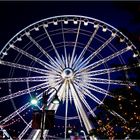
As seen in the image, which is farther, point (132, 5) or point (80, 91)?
point (80, 91)

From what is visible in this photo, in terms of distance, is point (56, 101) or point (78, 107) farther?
point (78, 107)

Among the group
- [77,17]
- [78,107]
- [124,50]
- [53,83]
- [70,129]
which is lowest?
[70,129]

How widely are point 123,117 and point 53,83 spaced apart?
9777mm

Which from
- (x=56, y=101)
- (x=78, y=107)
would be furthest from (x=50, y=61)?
(x=56, y=101)

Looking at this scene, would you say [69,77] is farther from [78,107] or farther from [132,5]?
[132,5]

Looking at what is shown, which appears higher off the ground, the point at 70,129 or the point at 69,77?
the point at 69,77

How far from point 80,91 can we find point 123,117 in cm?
907

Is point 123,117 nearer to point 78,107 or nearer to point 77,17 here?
point 78,107

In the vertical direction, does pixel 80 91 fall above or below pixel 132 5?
below

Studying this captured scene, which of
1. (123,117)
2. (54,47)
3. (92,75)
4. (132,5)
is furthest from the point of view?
(54,47)

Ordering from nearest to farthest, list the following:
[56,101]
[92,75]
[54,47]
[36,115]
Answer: [36,115], [56,101], [92,75], [54,47]

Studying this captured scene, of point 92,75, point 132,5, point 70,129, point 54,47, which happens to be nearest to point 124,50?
point 92,75

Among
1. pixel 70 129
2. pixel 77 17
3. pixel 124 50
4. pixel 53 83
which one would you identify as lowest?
pixel 70 129

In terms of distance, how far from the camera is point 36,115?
10445 millimetres
